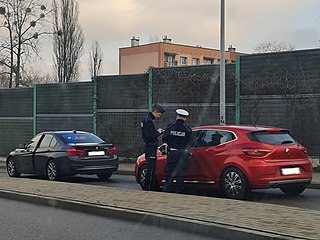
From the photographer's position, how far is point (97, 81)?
26266 mm

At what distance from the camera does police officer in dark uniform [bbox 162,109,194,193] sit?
11.5 metres

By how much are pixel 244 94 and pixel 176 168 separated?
9837mm

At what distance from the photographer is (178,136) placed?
11461mm

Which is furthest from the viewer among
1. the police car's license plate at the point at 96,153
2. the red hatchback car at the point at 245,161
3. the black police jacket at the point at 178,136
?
the police car's license plate at the point at 96,153

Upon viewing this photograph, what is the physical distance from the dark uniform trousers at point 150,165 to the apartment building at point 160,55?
62.0 meters

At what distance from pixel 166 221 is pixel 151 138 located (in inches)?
151

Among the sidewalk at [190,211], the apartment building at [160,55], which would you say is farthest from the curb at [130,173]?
the apartment building at [160,55]

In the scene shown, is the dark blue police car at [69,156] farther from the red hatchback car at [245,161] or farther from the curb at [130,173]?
the red hatchback car at [245,161]

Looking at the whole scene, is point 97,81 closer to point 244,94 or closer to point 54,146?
point 244,94

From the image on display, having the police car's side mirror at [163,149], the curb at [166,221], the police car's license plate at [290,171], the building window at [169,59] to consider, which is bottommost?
the curb at [166,221]

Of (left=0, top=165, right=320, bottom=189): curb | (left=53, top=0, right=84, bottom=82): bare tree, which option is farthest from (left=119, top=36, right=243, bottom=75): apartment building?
(left=0, top=165, right=320, bottom=189): curb

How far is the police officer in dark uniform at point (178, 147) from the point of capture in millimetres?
11469

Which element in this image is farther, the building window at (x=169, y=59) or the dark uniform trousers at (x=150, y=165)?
the building window at (x=169, y=59)

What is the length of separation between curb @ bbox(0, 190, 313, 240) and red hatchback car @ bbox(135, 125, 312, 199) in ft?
9.00
